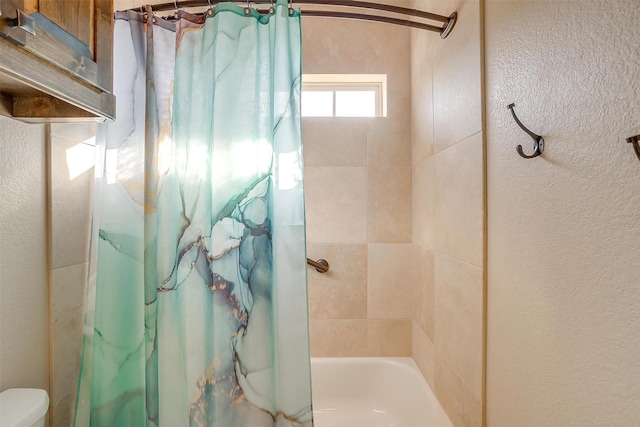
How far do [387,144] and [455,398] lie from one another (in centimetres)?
118

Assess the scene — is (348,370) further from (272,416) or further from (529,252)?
(529,252)

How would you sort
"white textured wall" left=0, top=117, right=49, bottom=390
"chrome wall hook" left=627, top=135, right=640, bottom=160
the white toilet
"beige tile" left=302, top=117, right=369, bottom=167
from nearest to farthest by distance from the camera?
"chrome wall hook" left=627, top=135, right=640, bottom=160
the white toilet
"white textured wall" left=0, top=117, right=49, bottom=390
"beige tile" left=302, top=117, right=369, bottom=167

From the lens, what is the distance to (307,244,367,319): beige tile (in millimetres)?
1754

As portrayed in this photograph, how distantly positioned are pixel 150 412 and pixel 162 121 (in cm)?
91

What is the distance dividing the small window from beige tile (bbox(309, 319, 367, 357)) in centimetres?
114

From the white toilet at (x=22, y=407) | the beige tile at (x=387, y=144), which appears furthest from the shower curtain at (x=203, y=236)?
the beige tile at (x=387, y=144)

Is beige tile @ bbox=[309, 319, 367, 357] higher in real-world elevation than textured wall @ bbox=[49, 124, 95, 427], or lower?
lower

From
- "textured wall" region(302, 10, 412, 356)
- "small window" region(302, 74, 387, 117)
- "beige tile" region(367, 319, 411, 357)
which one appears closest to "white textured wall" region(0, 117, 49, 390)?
"textured wall" region(302, 10, 412, 356)

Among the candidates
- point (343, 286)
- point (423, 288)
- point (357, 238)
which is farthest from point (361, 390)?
point (357, 238)

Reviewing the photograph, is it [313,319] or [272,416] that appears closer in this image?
[272,416]

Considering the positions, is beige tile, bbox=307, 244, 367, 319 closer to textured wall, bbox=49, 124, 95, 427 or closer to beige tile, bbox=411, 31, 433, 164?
beige tile, bbox=411, 31, 433, 164

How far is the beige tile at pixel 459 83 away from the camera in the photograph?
100 centimetres

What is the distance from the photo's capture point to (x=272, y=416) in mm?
1005

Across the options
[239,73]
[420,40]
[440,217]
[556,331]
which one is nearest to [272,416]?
[556,331]
